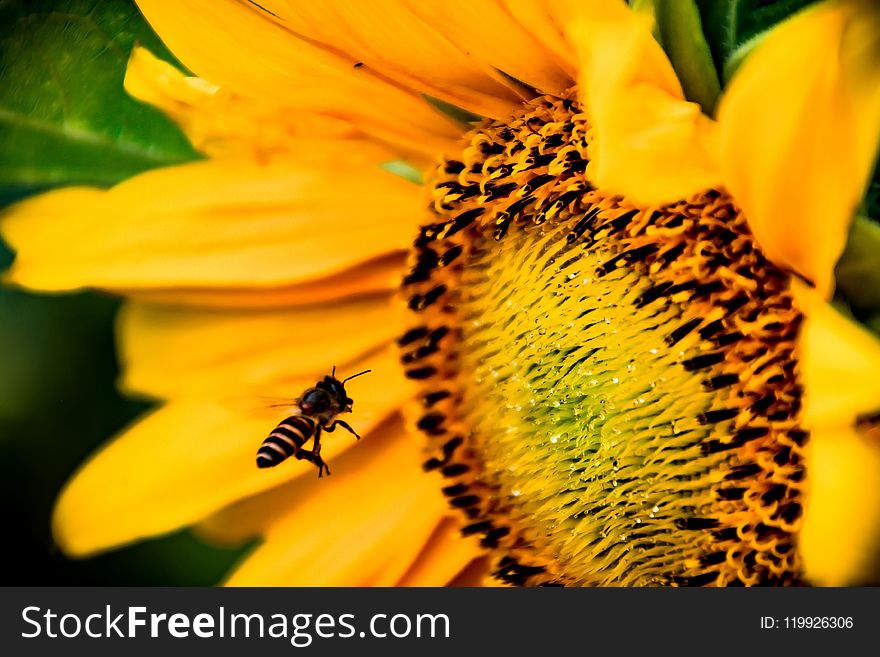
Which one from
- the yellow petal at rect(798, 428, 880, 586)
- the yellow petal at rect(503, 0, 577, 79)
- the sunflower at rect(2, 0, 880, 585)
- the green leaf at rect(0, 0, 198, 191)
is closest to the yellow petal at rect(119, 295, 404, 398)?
the sunflower at rect(2, 0, 880, 585)

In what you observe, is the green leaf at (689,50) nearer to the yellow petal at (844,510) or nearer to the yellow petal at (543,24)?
the yellow petal at (543,24)

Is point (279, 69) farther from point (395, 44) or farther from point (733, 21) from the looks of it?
point (733, 21)

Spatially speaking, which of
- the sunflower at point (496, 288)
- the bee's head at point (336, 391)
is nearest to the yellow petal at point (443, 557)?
the sunflower at point (496, 288)

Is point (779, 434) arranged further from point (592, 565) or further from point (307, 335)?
point (307, 335)

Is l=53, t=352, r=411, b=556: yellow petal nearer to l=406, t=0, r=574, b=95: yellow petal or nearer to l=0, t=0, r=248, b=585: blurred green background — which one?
l=0, t=0, r=248, b=585: blurred green background

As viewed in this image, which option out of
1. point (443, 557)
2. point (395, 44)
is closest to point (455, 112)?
point (395, 44)

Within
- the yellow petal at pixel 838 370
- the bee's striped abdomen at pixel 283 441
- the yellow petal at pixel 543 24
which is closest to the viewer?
the yellow petal at pixel 838 370

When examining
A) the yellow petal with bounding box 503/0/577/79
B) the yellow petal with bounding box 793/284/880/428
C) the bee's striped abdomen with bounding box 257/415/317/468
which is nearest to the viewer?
the yellow petal with bounding box 793/284/880/428
